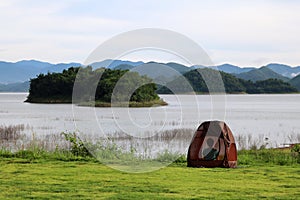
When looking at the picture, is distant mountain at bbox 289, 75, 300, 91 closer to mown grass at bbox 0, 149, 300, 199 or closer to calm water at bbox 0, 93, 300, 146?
calm water at bbox 0, 93, 300, 146

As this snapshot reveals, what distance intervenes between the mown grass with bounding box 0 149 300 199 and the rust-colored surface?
289mm

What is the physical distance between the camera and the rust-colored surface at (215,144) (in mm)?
10531

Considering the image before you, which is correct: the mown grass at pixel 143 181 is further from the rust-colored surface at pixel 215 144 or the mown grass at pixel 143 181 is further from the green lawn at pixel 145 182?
Result: the rust-colored surface at pixel 215 144

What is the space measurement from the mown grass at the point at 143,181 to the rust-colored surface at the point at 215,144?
0.95 feet

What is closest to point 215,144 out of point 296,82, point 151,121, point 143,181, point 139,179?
point 139,179

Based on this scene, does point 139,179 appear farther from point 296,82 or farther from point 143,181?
point 296,82

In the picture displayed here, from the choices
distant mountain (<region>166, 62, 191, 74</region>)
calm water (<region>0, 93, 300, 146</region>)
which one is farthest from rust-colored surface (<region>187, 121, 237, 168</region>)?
calm water (<region>0, 93, 300, 146</region>)

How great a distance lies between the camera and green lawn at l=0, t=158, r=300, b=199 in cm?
768

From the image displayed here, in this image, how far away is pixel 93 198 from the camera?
24.2 feet

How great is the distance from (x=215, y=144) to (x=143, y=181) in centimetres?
215

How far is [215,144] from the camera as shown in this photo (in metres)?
10.6

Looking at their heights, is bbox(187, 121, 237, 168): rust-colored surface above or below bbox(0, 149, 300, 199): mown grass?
above

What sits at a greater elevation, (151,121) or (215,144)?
(151,121)

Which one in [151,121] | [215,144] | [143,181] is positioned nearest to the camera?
[143,181]
